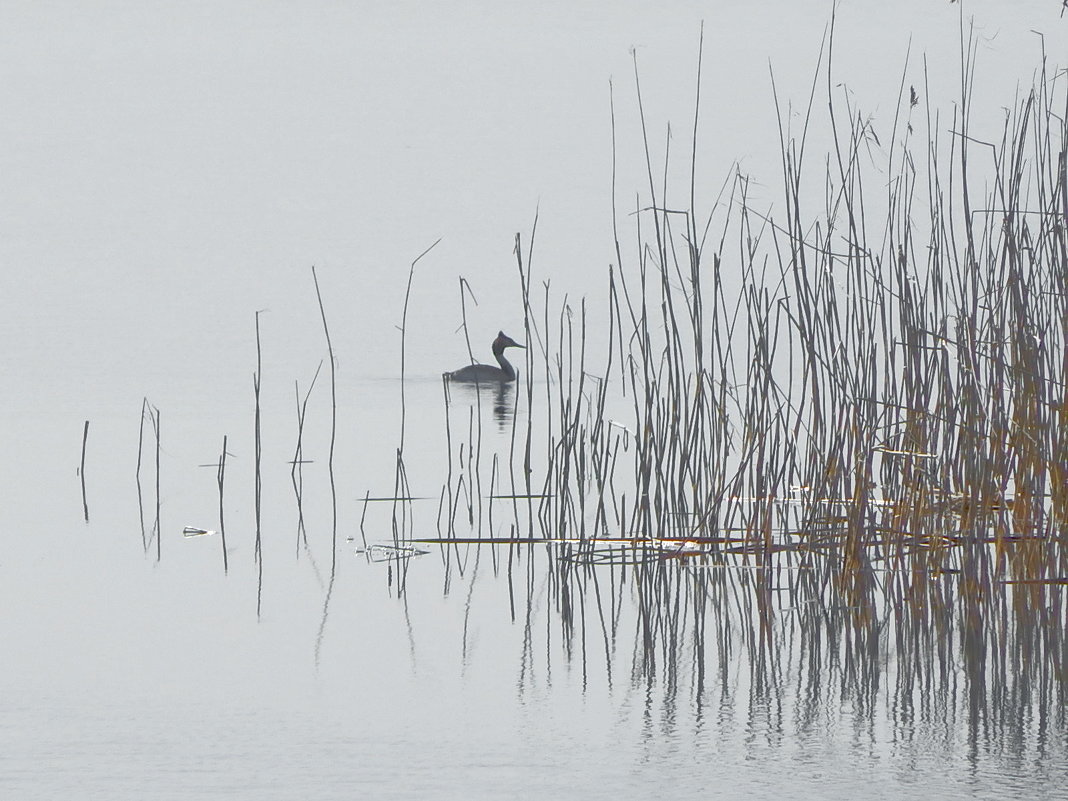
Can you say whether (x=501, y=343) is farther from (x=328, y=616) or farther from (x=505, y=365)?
(x=328, y=616)

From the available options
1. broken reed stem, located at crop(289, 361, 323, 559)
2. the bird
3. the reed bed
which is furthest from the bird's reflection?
the reed bed

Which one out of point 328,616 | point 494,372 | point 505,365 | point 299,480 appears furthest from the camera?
point 505,365

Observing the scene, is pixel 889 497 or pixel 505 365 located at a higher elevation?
pixel 505 365

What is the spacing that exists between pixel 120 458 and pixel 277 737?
3338 millimetres

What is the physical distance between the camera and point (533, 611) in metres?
3.79

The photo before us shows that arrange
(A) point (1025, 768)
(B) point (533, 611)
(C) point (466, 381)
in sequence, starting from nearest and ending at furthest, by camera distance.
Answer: (A) point (1025, 768), (B) point (533, 611), (C) point (466, 381)

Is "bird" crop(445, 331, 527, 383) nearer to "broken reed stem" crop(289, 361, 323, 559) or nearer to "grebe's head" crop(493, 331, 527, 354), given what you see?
"grebe's head" crop(493, 331, 527, 354)

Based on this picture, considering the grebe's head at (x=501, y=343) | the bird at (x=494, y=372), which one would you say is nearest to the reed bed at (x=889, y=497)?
the bird at (x=494, y=372)

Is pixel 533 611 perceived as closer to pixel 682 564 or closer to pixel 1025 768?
pixel 682 564

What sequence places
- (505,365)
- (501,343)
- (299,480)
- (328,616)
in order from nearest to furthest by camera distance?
(328,616) → (299,480) → (505,365) → (501,343)

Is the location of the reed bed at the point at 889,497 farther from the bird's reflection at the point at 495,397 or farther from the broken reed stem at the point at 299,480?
the bird's reflection at the point at 495,397

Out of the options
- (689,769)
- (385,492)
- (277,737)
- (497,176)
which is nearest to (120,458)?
(385,492)

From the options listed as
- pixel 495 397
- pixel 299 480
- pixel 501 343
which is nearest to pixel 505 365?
pixel 501 343

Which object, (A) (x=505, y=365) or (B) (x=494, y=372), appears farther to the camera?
(A) (x=505, y=365)
